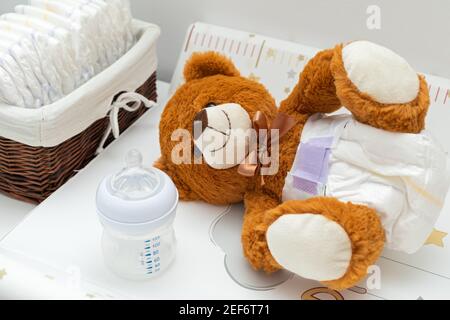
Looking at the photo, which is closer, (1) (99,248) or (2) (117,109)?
(1) (99,248)

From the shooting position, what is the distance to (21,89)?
2.49 feet

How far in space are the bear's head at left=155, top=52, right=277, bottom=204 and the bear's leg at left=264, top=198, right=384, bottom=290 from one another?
126 mm

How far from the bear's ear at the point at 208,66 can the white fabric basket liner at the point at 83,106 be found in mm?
133

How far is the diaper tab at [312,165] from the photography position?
671mm

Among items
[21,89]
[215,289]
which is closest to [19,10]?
[21,89]

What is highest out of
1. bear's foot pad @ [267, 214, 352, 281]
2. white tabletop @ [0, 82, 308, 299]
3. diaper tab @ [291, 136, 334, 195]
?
diaper tab @ [291, 136, 334, 195]

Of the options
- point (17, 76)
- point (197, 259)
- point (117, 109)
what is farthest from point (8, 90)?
point (197, 259)

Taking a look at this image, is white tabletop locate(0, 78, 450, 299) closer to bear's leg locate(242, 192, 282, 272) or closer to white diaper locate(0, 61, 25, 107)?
bear's leg locate(242, 192, 282, 272)

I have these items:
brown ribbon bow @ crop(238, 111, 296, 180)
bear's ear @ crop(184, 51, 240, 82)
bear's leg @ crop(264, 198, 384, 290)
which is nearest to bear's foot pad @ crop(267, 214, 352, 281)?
bear's leg @ crop(264, 198, 384, 290)

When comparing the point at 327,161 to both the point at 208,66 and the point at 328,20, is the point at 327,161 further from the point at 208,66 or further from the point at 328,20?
the point at 328,20

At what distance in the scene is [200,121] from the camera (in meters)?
0.70

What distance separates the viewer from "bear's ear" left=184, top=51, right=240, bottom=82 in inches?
31.1

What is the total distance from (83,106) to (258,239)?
34cm

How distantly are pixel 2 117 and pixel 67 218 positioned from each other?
167mm
